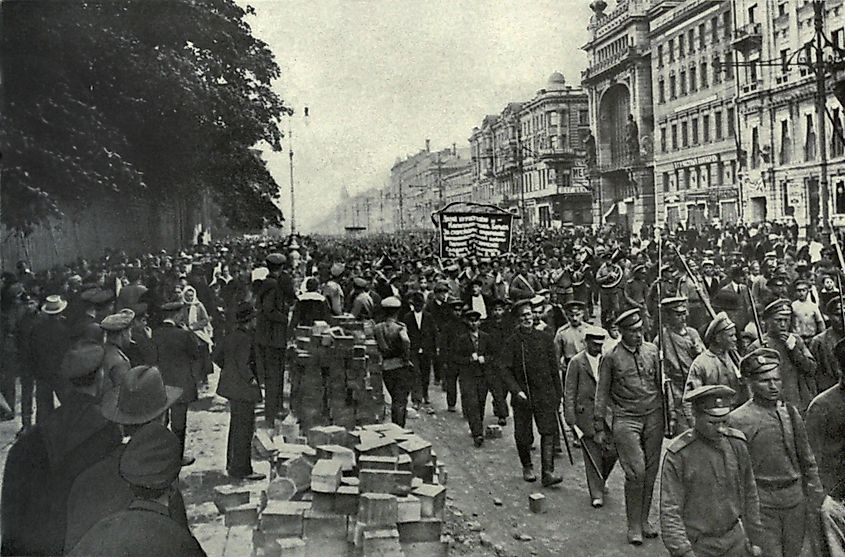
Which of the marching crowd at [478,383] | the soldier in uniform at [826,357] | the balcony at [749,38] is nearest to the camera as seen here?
the marching crowd at [478,383]

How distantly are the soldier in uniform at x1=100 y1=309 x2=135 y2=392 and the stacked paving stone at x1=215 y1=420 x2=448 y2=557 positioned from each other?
4.52 feet

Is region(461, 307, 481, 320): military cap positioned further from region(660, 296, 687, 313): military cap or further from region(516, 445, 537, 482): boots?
region(660, 296, 687, 313): military cap

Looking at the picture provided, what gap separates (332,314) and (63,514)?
8.56m

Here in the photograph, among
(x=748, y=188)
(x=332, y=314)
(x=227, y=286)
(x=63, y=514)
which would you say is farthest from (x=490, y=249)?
(x=748, y=188)

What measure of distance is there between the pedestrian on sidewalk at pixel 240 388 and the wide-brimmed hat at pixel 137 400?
334cm

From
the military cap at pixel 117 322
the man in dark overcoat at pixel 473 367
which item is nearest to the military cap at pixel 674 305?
the man in dark overcoat at pixel 473 367

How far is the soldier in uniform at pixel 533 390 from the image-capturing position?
7.84 meters

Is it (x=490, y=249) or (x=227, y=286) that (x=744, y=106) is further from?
(x=227, y=286)

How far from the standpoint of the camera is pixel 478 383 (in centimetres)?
971

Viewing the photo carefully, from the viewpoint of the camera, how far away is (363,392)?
9.77 meters

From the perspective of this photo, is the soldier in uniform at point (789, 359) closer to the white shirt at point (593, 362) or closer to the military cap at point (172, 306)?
the white shirt at point (593, 362)

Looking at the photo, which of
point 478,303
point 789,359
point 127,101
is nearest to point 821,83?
point 478,303

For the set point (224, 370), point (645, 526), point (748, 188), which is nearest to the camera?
point (645, 526)

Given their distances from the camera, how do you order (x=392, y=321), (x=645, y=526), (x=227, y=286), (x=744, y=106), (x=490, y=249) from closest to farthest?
(x=645, y=526), (x=392, y=321), (x=227, y=286), (x=490, y=249), (x=744, y=106)
